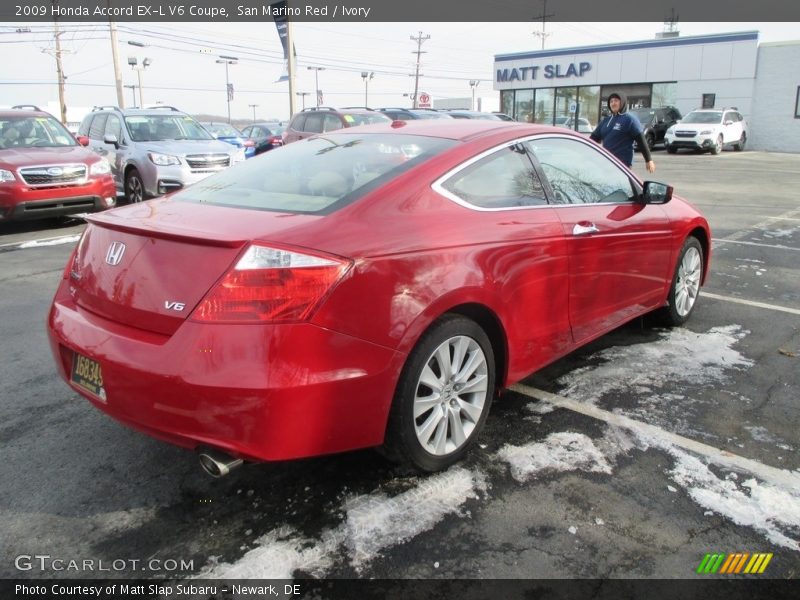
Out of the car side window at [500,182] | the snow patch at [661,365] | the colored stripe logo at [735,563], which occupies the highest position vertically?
the car side window at [500,182]

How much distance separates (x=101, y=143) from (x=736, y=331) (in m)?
11.5

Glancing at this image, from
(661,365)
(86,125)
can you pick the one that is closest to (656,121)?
(86,125)

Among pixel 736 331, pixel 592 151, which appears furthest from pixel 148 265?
pixel 736 331

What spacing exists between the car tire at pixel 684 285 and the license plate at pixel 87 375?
382 cm

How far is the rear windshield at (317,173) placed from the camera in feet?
9.61

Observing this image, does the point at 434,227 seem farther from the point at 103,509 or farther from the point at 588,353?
the point at 588,353

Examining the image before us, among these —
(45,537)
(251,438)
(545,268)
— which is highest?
(545,268)

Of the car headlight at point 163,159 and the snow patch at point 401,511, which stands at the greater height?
the car headlight at point 163,159

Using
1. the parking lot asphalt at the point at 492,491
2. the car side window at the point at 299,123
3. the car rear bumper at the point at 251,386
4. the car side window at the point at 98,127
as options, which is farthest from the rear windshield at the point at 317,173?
the car side window at the point at 299,123

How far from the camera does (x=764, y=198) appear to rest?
13148 millimetres

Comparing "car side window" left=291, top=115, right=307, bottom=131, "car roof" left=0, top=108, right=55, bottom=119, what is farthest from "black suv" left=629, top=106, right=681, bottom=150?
"car roof" left=0, top=108, right=55, bottom=119

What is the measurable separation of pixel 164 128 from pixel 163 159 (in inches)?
61.1

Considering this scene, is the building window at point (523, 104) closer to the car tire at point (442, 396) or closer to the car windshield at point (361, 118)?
the car windshield at point (361, 118)

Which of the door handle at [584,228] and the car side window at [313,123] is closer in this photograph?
the door handle at [584,228]
